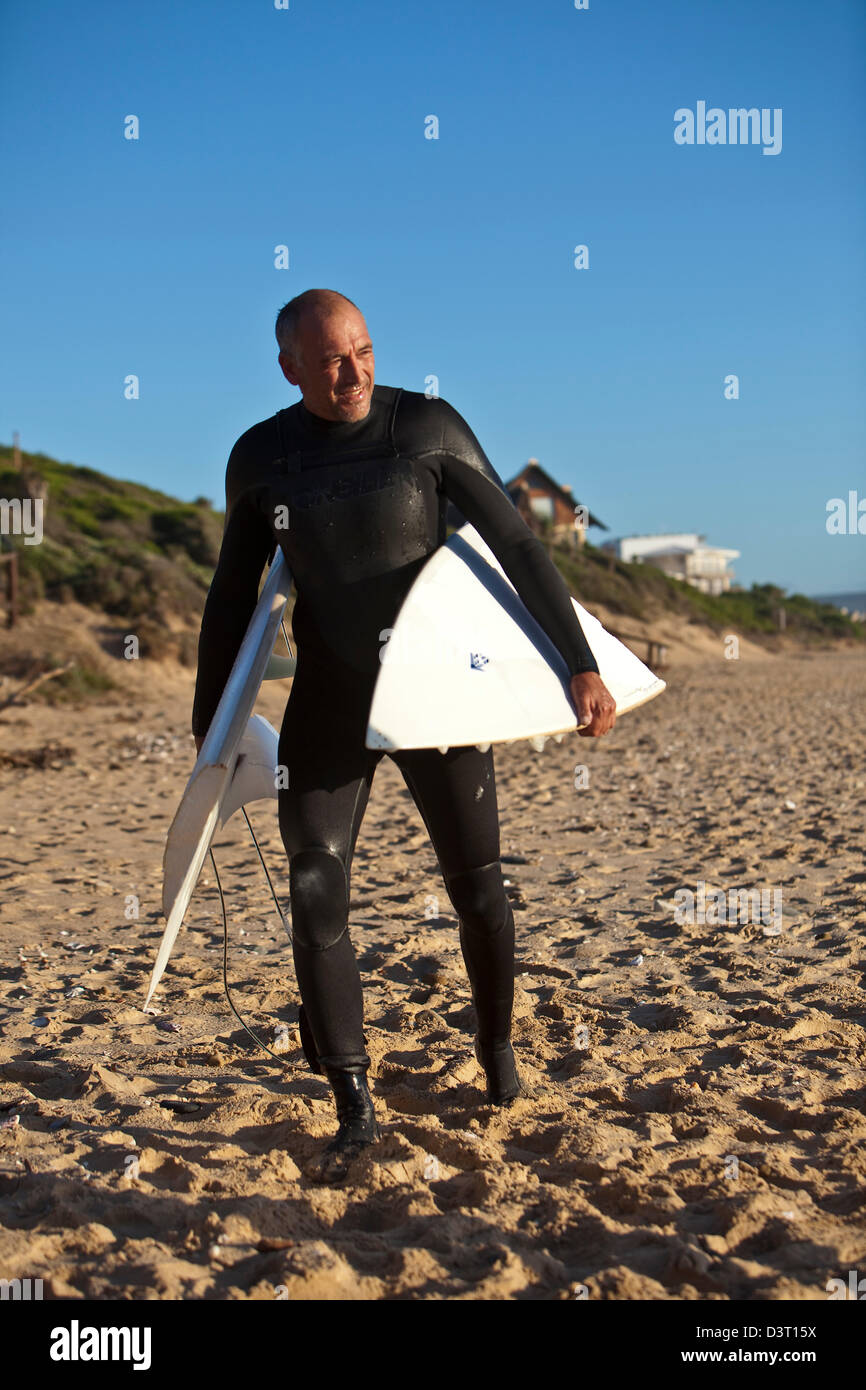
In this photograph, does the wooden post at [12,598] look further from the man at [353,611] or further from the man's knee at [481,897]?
the man's knee at [481,897]

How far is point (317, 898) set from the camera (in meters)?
2.55

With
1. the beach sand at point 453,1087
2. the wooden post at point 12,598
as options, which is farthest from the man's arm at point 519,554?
the wooden post at point 12,598

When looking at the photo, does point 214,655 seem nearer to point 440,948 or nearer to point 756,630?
point 440,948

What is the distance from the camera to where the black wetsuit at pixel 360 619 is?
2.62 meters

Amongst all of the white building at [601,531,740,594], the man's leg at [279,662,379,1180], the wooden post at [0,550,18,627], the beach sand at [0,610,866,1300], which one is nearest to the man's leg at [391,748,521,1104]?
the man's leg at [279,662,379,1180]

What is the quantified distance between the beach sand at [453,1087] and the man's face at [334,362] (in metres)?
1.69

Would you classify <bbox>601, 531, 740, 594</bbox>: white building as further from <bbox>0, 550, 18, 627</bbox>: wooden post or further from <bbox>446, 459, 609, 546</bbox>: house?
<bbox>0, 550, 18, 627</bbox>: wooden post

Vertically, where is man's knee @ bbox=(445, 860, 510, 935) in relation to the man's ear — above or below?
below

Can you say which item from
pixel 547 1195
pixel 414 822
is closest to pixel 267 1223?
pixel 547 1195

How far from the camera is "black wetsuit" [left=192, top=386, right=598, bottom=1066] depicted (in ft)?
8.58

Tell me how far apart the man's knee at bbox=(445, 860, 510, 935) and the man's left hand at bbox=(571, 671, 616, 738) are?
A: 0.41 m
